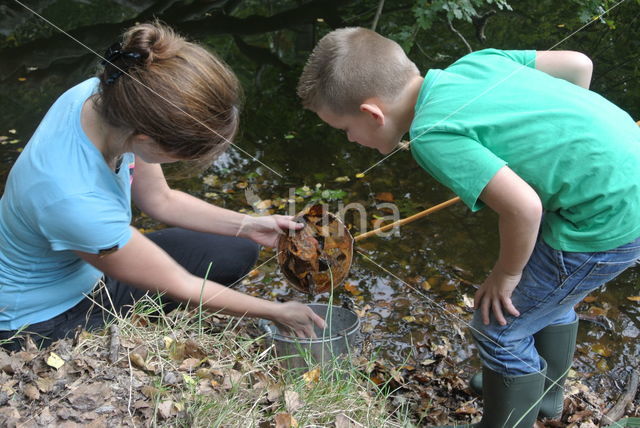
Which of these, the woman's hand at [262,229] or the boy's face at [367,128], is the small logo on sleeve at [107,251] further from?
the boy's face at [367,128]

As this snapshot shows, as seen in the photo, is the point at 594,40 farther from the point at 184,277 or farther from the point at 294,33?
the point at 184,277

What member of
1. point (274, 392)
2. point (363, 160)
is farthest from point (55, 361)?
point (363, 160)

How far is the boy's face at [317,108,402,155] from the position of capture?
2141 mm

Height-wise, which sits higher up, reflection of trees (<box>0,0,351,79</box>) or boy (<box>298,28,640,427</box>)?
boy (<box>298,28,640,427</box>)

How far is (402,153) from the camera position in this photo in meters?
4.81

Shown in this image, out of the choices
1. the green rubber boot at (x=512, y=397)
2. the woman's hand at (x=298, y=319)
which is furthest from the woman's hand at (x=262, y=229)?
the green rubber boot at (x=512, y=397)

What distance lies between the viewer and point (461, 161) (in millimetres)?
1850

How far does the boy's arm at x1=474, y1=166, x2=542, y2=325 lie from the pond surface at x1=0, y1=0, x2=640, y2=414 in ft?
2.93

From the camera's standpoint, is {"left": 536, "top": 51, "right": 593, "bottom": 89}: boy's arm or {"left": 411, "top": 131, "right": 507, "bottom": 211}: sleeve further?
{"left": 536, "top": 51, "right": 593, "bottom": 89}: boy's arm

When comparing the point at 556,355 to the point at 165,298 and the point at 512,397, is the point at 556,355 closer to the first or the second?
the point at 512,397

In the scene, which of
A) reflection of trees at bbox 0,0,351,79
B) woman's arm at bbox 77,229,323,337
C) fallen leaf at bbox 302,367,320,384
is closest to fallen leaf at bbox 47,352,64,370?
woman's arm at bbox 77,229,323,337

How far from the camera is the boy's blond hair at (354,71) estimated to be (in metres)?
2.10

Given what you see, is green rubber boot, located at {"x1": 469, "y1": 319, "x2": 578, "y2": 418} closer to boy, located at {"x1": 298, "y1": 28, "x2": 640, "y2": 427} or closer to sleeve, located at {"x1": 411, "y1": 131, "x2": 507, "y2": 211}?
boy, located at {"x1": 298, "y1": 28, "x2": 640, "y2": 427}

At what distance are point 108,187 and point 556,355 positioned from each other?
6.06ft
